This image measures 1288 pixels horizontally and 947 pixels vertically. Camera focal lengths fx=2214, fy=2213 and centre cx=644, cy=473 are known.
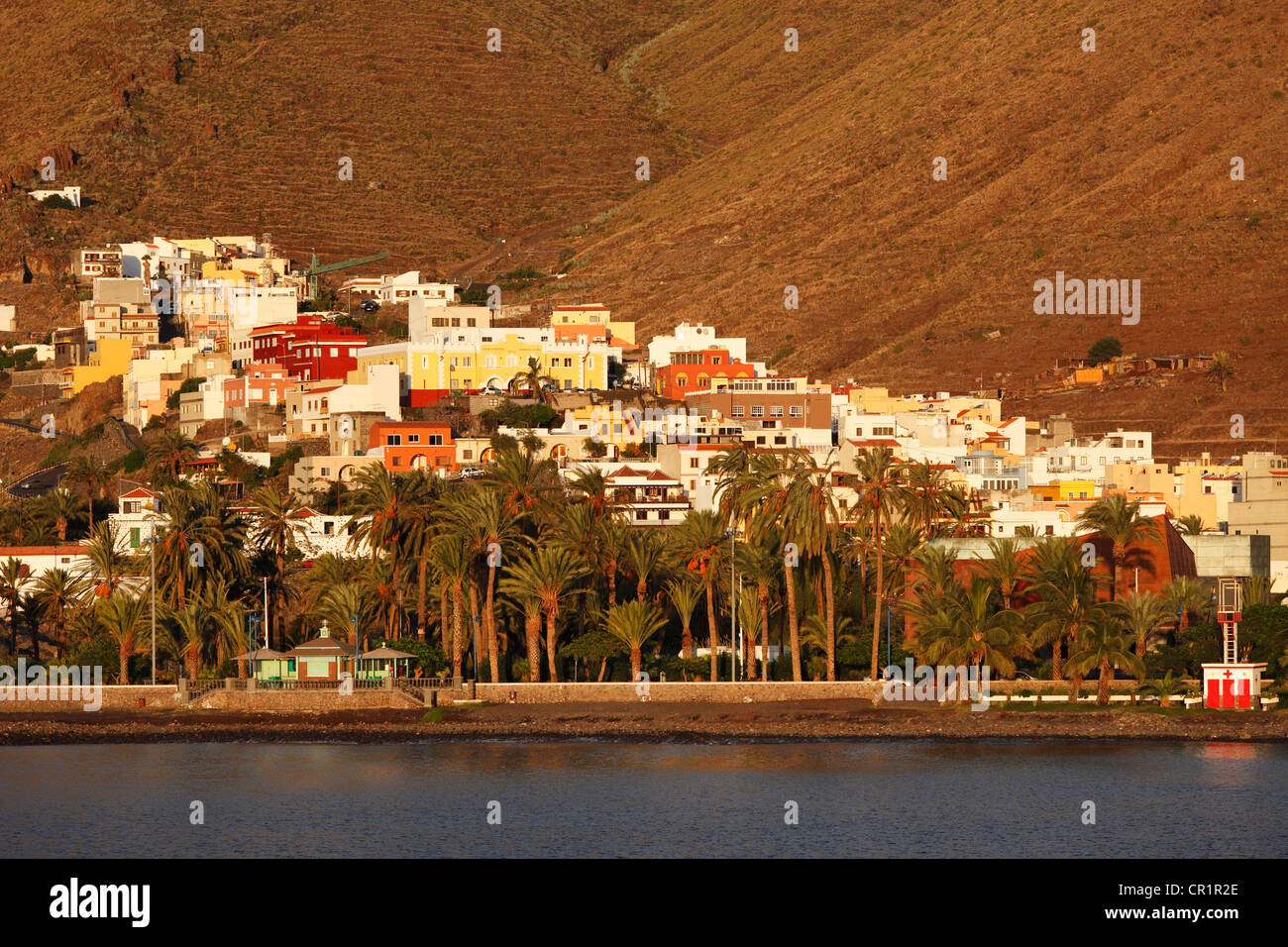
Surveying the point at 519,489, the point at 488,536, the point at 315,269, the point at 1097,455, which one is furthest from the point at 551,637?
the point at 315,269

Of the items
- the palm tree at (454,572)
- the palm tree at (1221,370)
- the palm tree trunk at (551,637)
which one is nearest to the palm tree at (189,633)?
the palm tree at (454,572)

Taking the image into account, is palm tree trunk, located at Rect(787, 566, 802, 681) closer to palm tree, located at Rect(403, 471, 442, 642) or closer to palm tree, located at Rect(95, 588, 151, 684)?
palm tree, located at Rect(403, 471, 442, 642)

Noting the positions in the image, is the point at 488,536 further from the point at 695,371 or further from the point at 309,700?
the point at 695,371

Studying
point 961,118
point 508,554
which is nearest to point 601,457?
point 508,554

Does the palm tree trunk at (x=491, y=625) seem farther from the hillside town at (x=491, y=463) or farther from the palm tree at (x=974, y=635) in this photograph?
the palm tree at (x=974, y=635)
